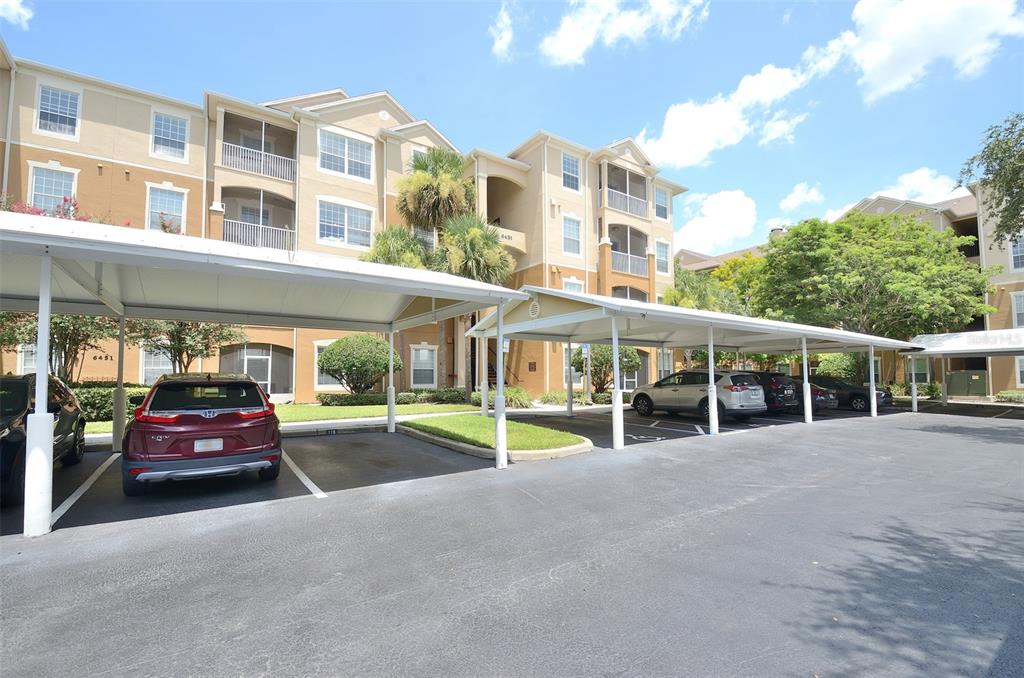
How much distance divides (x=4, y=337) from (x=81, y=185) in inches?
302

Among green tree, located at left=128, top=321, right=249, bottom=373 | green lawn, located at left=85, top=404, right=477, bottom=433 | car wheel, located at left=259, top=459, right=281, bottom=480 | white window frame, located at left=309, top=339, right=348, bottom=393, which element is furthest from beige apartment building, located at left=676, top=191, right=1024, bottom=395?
car wheel, located at left=259, top=459, right=281, bottom=480

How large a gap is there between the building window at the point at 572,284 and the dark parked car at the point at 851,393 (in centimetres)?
1069

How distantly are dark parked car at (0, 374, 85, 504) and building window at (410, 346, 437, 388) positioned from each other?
48.6ft

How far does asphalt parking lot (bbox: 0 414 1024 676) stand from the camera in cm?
293

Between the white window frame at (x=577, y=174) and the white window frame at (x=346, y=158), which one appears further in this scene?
the white window frame at (x=577, y=174)

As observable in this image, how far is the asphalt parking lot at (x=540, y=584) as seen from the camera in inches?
115

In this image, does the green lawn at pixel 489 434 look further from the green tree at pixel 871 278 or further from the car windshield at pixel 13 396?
the green tree at pixel 871 278

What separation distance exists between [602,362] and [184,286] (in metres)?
17.9

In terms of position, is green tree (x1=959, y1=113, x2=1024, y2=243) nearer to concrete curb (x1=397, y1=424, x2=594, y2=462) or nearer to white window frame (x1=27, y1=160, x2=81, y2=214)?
concrete curb (x1=397, y1=424, x2=594, y2=462)

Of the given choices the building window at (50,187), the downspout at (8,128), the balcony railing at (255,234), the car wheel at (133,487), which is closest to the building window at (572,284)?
the balcony railing at (255,234)

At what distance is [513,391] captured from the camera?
2111cm

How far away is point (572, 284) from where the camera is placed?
81.2ft

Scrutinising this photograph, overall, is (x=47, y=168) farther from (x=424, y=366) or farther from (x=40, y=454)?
(x=40, y=454)

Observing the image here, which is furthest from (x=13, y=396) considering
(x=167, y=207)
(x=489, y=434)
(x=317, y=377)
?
(x=167, y=207)
